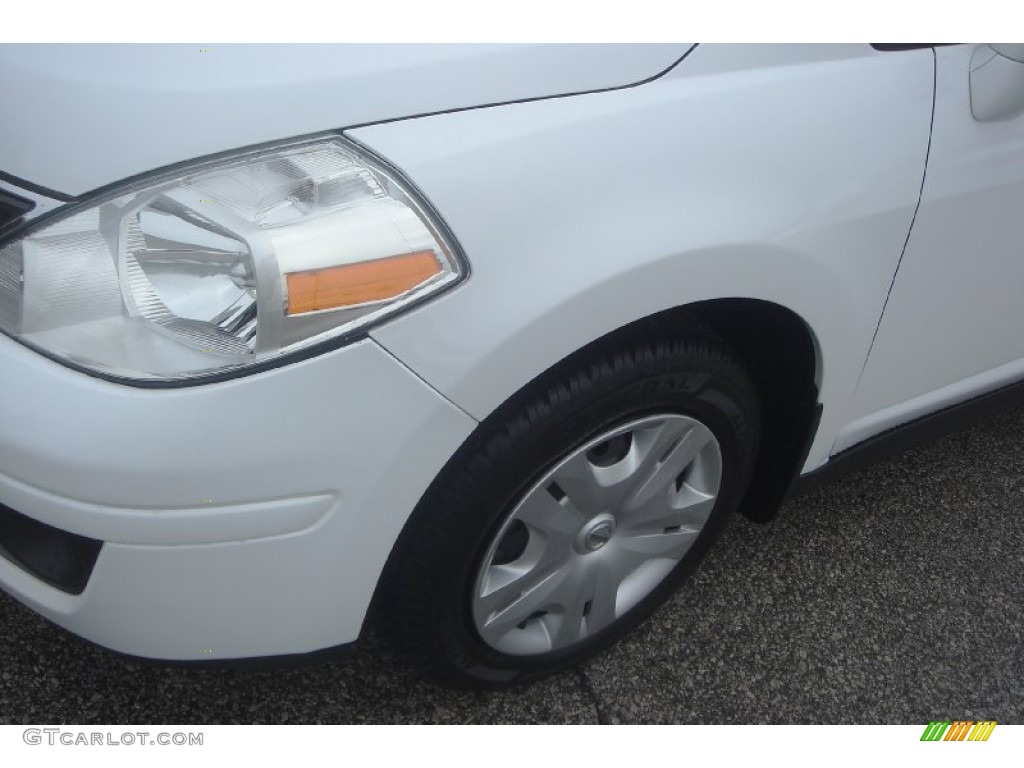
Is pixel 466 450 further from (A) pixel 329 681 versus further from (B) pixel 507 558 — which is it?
(A) pixel 329 681

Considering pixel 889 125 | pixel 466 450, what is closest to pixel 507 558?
pixel 466 450

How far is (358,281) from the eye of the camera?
1.18 m

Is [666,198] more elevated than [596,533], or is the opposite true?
[666,198]

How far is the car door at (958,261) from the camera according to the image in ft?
4.99

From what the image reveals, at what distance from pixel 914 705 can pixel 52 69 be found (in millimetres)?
1852

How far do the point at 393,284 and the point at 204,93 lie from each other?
329 millimetres

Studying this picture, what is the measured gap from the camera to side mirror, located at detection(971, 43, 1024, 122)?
58.7 inches

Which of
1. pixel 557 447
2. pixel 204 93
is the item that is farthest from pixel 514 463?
pixel 204 93
